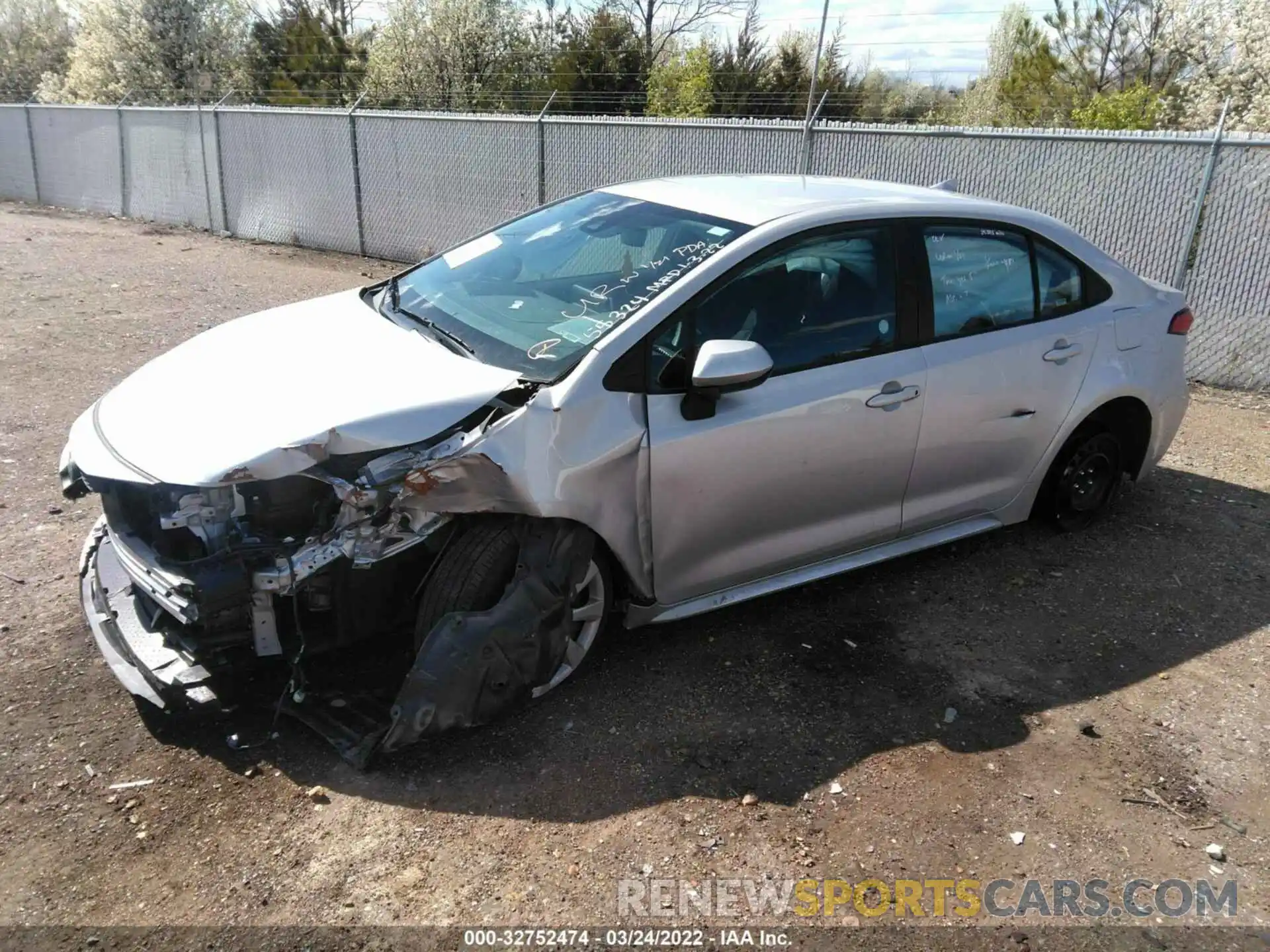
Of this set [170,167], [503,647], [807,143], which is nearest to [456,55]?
[170,167]

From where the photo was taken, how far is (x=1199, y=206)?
819 cm

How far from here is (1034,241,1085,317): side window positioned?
4.68 meters

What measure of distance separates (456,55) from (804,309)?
27657 mm

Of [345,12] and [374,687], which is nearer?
[374,687]

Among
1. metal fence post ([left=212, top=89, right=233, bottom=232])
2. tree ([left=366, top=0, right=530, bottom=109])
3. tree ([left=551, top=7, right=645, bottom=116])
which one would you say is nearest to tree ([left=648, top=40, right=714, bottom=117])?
tree ([left=551, top=7, right=645, bottom=116])

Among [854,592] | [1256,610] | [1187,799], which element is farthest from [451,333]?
[1256,610]

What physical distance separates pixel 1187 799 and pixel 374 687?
2823 millimetres

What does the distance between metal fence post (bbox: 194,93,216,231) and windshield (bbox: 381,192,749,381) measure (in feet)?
46.4

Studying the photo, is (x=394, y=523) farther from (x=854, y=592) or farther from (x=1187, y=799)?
(x=1187, y=799)

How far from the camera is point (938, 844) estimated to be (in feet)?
10.0

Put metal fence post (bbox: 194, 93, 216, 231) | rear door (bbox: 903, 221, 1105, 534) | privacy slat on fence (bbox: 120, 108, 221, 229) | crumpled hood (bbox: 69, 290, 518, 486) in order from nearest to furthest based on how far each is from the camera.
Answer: crumpled hood (bbox: 69, 290, 518, 486)
rear door (bbox: 903, 221, 1105, 534)
metal fence post (bbox: 194, 93, 216, 231)
privacy slat on fence (bbox: 120, 108, 221, 229)

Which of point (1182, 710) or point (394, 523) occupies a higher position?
point (394, 523)

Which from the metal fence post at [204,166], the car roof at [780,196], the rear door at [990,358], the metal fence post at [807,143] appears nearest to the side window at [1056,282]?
the rear door at [990,358]

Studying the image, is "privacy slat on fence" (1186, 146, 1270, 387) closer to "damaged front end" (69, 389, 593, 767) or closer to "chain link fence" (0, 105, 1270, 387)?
"chain link fence" (0, 105, 1270, 387)
